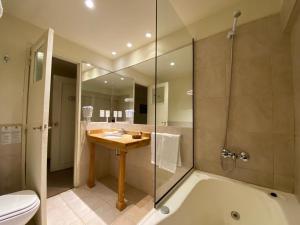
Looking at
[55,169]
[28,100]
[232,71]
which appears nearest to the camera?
[232,71]

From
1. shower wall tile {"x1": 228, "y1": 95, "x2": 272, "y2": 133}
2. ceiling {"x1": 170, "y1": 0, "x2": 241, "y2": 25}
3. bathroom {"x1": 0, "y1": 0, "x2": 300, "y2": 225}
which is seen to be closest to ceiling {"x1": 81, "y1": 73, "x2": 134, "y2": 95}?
bathroom {"x1": 0, "y1": 0, "x2": 300, "y2": 225}

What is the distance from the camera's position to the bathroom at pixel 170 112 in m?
1.19

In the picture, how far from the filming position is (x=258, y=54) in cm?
133

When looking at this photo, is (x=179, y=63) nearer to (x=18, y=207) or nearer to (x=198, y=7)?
(x=198, y=7)

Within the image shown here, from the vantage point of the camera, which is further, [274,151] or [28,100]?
[28,100]

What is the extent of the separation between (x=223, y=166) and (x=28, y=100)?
241 cm

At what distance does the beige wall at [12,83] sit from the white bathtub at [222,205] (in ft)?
5.85

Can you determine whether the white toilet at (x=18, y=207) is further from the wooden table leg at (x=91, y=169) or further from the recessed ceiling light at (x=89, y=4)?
the recessed ceiling light at (x=89, y=4)

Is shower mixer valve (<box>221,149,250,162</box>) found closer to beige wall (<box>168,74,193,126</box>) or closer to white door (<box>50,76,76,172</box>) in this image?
beige wall (<box>168,74,193,126</box>)

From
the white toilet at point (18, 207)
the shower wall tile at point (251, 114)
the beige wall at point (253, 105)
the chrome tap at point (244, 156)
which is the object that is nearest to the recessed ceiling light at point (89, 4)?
the beige wall at point (253, 105)

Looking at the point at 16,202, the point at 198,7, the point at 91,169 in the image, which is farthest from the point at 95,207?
the point at 198,7

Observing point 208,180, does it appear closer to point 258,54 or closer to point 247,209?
point 247,209

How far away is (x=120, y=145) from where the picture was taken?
5.54 feet

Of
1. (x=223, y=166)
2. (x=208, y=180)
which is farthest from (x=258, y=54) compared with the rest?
(x=208, y=180)
